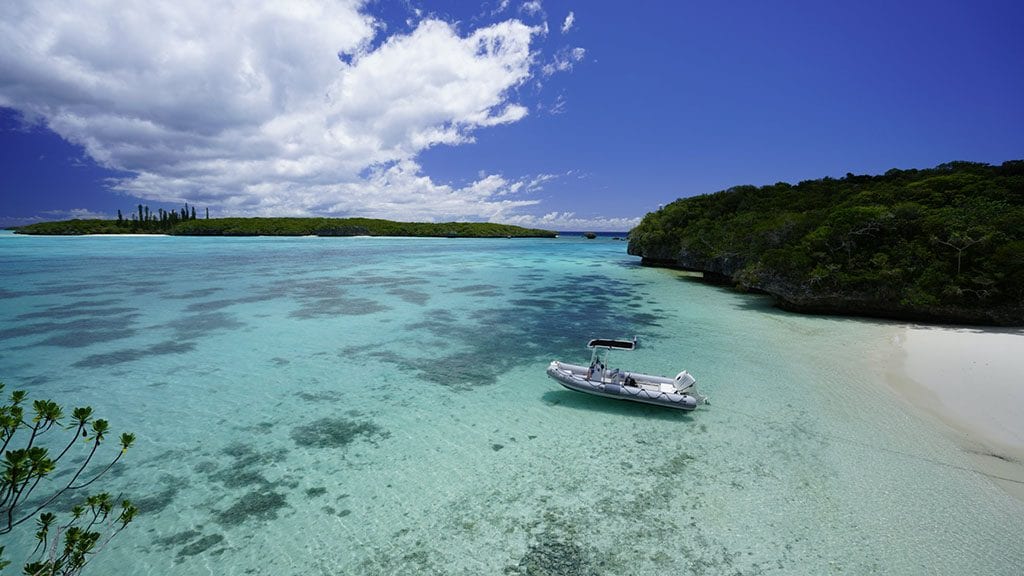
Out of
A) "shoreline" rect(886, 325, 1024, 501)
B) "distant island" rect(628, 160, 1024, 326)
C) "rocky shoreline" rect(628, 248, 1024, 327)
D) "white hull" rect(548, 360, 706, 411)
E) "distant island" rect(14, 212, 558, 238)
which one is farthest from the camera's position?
"distant island" rect(14, 212, 558, 238)

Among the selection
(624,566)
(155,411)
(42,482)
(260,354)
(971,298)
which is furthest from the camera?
(971,298)

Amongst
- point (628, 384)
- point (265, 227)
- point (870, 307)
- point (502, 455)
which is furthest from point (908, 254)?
point (265, 227)

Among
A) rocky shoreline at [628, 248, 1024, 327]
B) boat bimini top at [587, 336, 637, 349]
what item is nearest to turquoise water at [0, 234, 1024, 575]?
rocky shoreline at [628, 248, 1024, 327]

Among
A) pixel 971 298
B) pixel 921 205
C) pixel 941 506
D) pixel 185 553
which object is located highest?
pixel 921 205

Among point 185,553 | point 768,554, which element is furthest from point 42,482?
point 768,554

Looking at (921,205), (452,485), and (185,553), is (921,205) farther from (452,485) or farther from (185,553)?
(185,553)

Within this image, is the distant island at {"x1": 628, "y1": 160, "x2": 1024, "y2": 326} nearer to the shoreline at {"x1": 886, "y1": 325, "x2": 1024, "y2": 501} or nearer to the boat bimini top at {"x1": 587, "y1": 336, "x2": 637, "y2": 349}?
the shoreline at {"x1": 886, "y1": 325, "x2": 1024, "y2": 501}

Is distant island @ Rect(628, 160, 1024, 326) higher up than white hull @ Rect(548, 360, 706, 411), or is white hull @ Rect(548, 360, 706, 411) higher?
distant island @ Rect(628, 160, 1024, 326)

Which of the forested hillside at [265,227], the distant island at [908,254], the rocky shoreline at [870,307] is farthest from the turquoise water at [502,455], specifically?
the forested hillside at [265,227]
